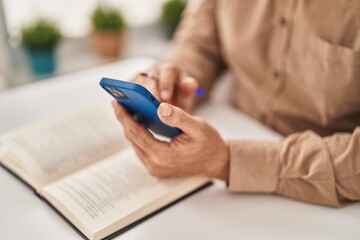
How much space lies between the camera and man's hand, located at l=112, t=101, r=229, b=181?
802mm

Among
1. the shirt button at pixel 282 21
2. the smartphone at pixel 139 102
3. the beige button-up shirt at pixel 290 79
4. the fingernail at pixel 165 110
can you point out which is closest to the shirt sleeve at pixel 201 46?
the beige button-up shirt at pixel 290 79

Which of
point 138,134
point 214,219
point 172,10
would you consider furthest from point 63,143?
point 172,10

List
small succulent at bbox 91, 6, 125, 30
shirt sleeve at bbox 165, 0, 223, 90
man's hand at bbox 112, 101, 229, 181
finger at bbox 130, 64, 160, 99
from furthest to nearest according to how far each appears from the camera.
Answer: small succulent at bbox 91, 6, 125, 30 < shirt sleeve at bbox 165, 0, 223, 90 < finger at bbox 130, 64, 160, 99 < man's hand at bbox 112, 101, 229, 181

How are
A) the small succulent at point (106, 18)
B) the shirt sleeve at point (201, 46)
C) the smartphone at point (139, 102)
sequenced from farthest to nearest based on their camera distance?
1. the small succulent at point (106, 18)
2. the shirt sleeve at point (201, 46)
3. the smartphone at point (139, 102)

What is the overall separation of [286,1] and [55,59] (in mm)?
991

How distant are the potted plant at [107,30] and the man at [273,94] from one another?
1.73 ft

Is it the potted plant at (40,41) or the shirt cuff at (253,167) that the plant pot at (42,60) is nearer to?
the potted plant at (40,41)

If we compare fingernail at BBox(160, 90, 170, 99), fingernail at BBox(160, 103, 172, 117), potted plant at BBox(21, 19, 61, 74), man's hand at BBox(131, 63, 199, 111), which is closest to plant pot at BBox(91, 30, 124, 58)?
potted plant at BBox(21, 19, 61, 74)

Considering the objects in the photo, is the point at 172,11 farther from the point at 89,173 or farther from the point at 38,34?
the point at 89,173

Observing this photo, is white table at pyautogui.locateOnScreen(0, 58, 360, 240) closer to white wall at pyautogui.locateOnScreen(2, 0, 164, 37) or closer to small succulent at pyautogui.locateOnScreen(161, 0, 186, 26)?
white wall at pyautogui.locateOnScreen(2, 0, 164, 37)

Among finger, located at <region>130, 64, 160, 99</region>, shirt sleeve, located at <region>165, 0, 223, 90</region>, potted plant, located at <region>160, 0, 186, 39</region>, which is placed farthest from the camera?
potted plant, located at <region>160, 0, 186, 39</region>

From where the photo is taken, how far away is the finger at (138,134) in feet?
2.63

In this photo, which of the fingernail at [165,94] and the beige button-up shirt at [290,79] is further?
the fingernail at [165,94]

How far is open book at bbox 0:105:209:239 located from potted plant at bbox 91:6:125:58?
2.63 feet
